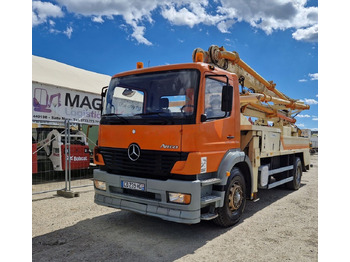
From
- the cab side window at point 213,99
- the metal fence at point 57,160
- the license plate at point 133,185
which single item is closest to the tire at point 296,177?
the cab side window at point 213,99

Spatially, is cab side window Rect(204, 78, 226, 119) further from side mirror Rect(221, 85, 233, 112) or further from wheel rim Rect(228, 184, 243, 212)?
wheel rim Rect(228, 184, 243, 212)

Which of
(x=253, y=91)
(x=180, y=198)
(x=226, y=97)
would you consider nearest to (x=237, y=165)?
(x=226, y=97)

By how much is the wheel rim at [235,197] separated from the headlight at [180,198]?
1.08 metres

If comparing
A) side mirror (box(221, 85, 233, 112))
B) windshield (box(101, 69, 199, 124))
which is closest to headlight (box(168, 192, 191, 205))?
windshield (box(101, 69, 199, 124))

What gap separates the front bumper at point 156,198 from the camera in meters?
3.88

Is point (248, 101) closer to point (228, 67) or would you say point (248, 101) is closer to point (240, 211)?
point (228, 67)

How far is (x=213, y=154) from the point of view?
4.30 meters

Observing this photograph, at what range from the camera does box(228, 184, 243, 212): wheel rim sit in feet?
15.4

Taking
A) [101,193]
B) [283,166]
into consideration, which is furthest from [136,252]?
[283,166]

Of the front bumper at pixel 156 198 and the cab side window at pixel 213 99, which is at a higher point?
the cab side window at pixel 213 99

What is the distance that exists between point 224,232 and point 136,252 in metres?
1.57

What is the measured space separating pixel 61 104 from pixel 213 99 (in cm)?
777

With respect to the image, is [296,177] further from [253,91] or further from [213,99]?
[213,99]

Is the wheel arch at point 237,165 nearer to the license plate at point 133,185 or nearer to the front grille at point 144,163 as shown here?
the front grille at point 144,163
